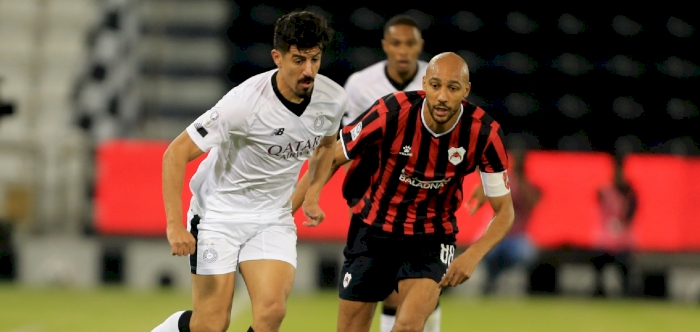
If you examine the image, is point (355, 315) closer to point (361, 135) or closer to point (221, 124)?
point (361, 135)

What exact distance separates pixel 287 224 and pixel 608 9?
34.0 feet

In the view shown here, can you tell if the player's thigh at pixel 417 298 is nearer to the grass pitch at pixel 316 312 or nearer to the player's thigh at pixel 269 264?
the player's thigh at pixel 269 264

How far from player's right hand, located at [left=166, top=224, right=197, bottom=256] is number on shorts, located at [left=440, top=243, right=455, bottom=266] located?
4.15 ft

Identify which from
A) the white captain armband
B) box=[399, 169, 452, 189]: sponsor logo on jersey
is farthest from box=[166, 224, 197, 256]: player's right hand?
the white captain armband

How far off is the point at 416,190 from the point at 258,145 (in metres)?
0.80

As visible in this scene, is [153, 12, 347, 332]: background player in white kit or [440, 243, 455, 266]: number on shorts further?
[440, 243, 455, 266]: number on shorts

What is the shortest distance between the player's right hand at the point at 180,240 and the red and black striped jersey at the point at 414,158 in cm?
95

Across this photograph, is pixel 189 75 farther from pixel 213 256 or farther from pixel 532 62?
pixel 213 256

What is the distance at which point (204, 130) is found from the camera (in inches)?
180

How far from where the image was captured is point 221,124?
4.63 meters

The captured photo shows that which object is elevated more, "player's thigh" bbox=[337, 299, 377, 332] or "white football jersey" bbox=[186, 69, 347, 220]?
"white football jersey" bbox=[186, 69, 347, 220]

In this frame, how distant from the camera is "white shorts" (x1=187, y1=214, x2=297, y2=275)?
4832 mm

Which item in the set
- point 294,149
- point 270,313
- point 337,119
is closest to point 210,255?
point 270,313

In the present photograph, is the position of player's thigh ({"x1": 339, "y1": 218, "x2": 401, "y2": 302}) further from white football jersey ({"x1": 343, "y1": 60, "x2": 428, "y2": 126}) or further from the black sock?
white football jersey ({"x1": 343, "y1": 60, "x2": 428, "y2": 126})
